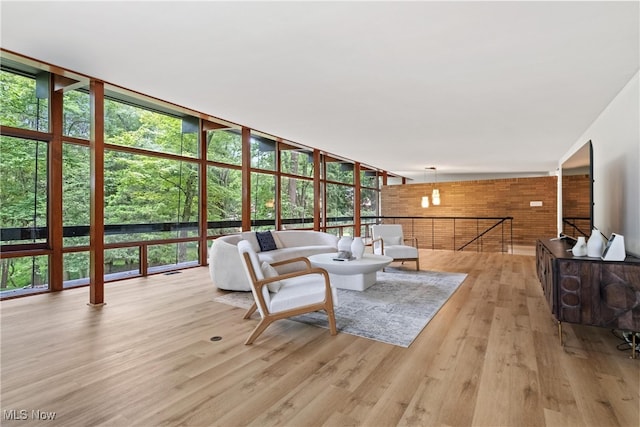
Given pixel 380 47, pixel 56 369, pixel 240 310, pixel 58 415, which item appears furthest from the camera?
pixel 240 310

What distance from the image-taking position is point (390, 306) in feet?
12.6

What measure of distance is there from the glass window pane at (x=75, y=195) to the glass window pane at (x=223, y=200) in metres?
2.08

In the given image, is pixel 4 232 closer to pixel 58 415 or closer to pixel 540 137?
pixel 58 415

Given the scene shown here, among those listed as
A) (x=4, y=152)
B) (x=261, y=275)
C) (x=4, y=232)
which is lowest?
(x=261, y=275)

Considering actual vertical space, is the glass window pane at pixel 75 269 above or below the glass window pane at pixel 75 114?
below

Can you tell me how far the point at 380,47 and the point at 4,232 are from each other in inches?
190

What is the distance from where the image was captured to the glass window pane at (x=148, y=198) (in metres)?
5.15

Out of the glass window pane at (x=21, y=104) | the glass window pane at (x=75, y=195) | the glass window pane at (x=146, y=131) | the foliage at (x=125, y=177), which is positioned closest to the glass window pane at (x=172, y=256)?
the foliage at (x=125, y=177)

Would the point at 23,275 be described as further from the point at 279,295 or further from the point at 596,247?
the point at 596,247

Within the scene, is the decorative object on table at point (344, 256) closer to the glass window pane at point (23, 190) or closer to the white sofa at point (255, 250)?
the white sofa at point (255, 250)

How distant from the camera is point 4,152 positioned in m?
4.09

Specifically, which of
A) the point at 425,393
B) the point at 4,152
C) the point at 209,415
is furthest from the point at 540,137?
the point at 4,152

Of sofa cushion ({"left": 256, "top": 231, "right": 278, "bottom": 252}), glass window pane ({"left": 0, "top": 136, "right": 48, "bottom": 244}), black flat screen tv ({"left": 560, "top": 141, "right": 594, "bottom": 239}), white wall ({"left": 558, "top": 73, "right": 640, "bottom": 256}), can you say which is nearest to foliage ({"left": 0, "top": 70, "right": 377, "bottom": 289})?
glass window pane ({"left": 0, "top": 136, "right": 48, "bottom": 244})

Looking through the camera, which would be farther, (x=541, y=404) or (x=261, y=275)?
(x=261, y=275)
